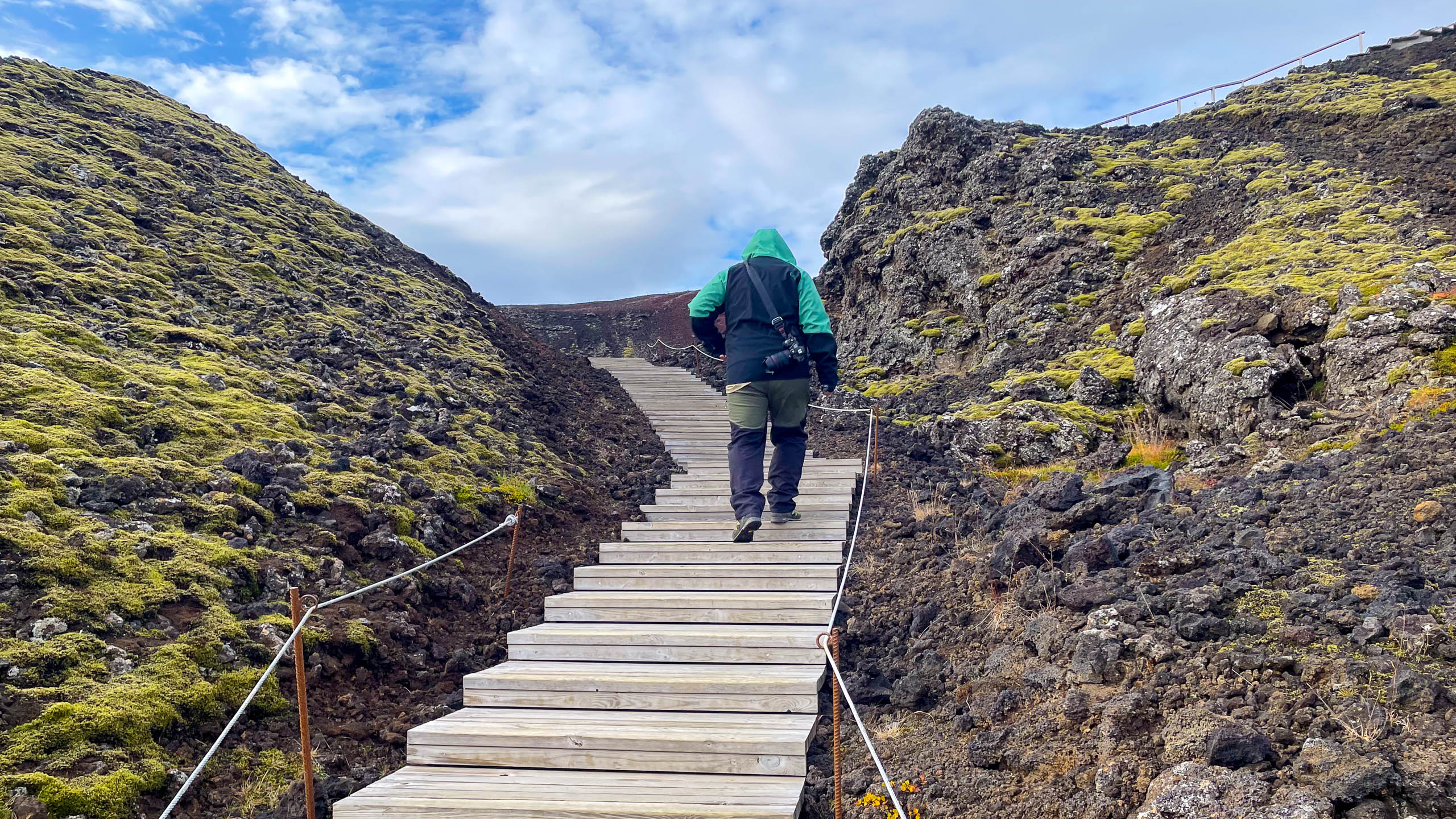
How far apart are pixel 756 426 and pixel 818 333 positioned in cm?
97

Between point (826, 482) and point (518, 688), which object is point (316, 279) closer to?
point (826, 482)

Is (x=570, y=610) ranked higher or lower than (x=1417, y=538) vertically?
lower

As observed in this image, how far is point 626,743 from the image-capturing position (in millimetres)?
4602

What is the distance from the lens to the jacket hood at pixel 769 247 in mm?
7570

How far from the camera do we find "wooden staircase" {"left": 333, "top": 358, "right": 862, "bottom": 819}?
418cm

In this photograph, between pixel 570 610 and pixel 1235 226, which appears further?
pixel 1235 226

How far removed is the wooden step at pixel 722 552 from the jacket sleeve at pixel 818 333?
1.44 metres

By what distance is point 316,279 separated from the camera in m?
13.7

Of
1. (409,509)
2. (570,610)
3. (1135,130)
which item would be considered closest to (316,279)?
(409,509)

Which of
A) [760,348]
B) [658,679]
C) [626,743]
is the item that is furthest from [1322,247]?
[626,743]

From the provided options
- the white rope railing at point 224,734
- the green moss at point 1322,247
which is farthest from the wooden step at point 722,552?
the green moss at point 1322,247

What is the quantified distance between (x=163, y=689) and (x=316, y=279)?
10.3 metres

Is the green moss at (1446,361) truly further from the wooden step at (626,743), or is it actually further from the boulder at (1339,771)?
the wooden step at (626,743)

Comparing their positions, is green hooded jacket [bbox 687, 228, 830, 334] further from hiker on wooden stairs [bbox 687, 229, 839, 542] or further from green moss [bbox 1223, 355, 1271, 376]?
green moss [bbox 1223, 355, 1271, 376]
